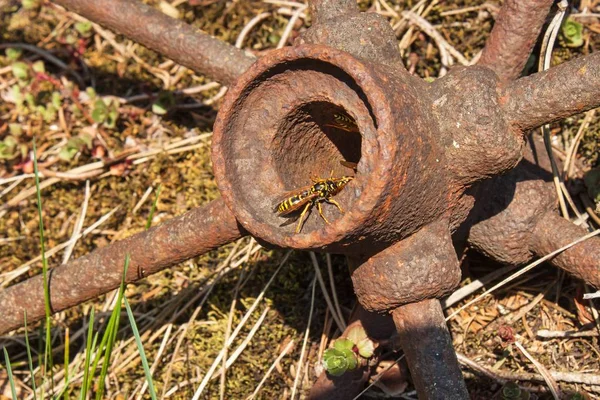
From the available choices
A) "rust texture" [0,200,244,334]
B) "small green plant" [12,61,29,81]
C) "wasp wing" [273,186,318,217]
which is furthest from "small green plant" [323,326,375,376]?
"small green plant" [12,61,29,81]

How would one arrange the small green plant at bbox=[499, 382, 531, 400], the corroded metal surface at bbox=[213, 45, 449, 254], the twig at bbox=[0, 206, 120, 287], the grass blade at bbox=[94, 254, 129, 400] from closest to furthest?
the corroded metal surface at bbox=[213, 45, 449, 254] < the grass blade at bbox=[94, 254, 129, 400] < the small green plant at bbox=[499, 382, 531, 400] < the twig at bbox=[0, 206, 120, 287]

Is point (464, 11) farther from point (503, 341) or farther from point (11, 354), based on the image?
point (11, 354)

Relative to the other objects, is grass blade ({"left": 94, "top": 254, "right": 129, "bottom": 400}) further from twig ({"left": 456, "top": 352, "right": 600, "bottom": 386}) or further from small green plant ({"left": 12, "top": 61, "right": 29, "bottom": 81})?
small green plant ({"left": 12, "top": 61, "right": 29, "bottom": 81})

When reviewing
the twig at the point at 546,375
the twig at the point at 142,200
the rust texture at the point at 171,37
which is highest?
the rust texture at the point at 171,37

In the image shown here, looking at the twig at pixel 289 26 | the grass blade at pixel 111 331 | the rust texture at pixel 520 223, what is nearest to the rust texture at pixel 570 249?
the rust texture at pixel 520 223

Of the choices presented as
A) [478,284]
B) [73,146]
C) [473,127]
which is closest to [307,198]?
[473,127]

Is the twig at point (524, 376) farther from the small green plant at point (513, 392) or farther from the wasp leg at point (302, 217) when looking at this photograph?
the wasp leg at point (302, 217)
